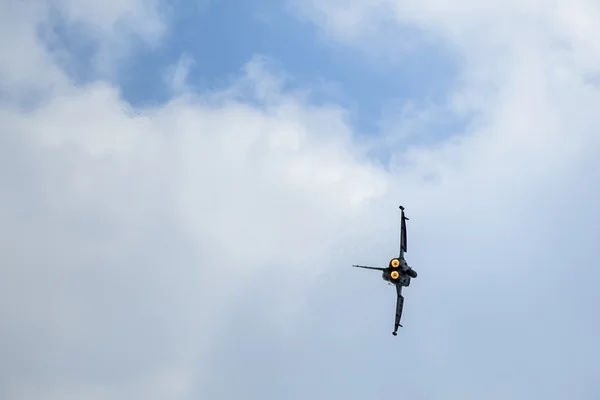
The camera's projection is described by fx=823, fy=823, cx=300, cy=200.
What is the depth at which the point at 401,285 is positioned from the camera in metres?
150

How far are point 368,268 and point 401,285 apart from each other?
7.16 metres

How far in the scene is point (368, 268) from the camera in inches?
5861

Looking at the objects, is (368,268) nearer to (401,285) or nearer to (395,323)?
(401,285)

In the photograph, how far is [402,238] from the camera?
158625 millimetres

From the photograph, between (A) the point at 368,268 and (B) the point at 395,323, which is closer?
(A) the point at 368,268

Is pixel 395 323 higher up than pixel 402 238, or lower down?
lower down

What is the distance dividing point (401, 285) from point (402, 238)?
457 inches

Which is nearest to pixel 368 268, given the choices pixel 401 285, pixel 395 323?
pixel 401 285

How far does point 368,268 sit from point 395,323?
20.3 meters

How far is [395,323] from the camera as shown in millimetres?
163750

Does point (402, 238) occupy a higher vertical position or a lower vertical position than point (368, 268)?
higher

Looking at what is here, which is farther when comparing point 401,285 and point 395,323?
point 395,323
